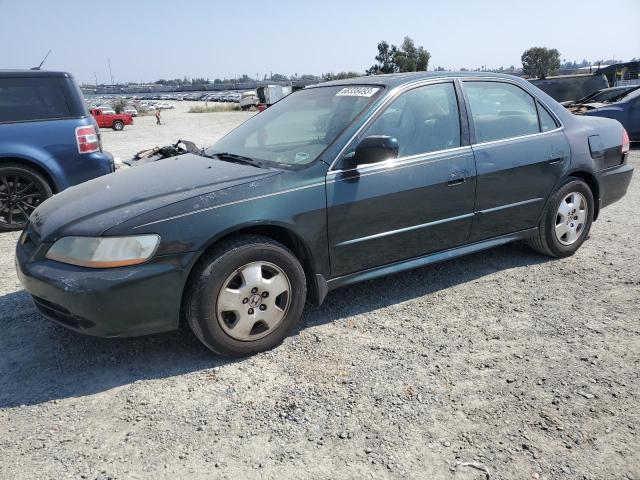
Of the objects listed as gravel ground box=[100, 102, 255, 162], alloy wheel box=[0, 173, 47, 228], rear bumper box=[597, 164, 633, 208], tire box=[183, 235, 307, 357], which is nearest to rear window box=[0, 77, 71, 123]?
alloy wheel box=[0, 173, 47, 228]

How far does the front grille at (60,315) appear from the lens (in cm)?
278

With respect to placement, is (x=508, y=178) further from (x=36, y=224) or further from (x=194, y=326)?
(x=36, y=224)

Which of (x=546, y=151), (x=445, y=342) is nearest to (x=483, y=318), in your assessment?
(x=445, y=342)

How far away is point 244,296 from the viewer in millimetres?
2984

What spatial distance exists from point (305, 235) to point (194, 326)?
0.84m

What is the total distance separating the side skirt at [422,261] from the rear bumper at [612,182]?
884 mm

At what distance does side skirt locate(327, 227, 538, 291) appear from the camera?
3430 mm

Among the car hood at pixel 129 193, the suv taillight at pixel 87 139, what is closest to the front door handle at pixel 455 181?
the car hood at pixel 129 193

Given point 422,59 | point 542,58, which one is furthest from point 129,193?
point 542,58

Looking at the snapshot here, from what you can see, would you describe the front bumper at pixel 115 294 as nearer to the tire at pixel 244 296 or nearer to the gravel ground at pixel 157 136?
the tire at pixel 244 296

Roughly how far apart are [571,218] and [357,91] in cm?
224

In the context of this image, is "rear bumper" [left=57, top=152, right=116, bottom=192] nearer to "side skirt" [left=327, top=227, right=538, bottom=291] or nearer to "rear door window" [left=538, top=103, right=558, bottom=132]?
"side skirt" [left=327, top=227, right=538, bottom=291]

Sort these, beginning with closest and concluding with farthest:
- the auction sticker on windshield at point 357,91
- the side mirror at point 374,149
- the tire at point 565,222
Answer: the side mirror at point 374,149, the auction sticker on windshield at point 357,91, the tire at point 565,222

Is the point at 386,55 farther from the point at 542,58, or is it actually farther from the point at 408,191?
the point at 408,191
